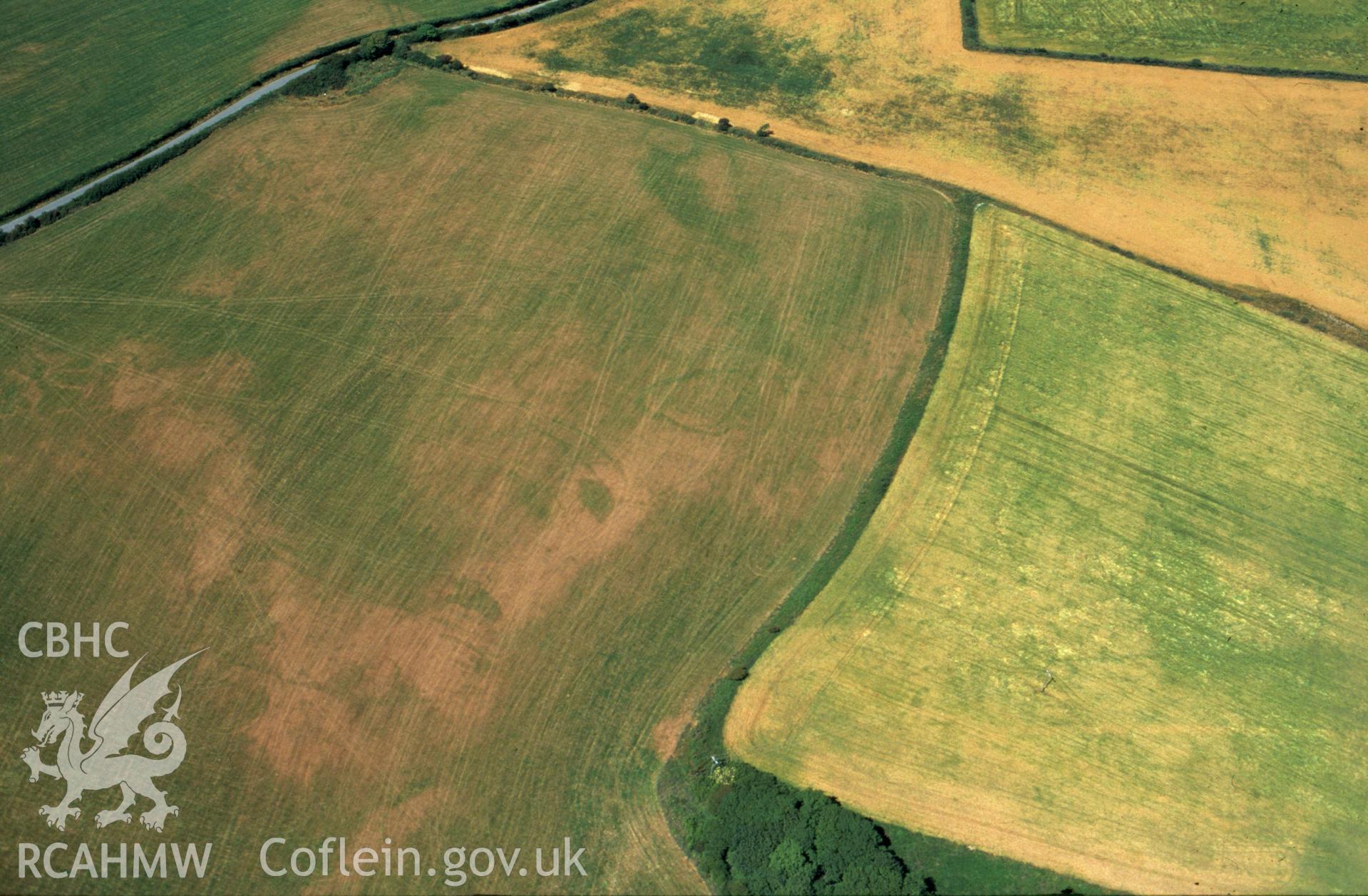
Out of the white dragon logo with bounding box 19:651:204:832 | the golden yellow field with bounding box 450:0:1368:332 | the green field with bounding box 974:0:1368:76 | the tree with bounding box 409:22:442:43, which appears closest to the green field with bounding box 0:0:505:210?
the tree with bounding box 409:22:442:43

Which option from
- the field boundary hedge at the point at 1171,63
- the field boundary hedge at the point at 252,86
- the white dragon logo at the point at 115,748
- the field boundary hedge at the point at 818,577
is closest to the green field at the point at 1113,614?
the field boundary hedge at the point at 818,577

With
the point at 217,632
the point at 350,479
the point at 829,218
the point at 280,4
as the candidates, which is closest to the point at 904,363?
the point at 829,218

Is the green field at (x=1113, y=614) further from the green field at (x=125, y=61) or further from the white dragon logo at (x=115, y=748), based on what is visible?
the green field at (x=125, y=61)

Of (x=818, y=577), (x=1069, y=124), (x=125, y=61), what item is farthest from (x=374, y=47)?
(x=818, y=577)

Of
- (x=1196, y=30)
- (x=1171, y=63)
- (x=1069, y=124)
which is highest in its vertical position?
(x=1196, y=30)

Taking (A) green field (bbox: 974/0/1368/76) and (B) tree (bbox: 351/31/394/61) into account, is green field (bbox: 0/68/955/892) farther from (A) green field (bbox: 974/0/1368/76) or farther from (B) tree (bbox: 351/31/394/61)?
(A) green field (bbox: 974/0/1368/76)

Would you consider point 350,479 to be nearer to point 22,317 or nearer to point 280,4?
point 22,317

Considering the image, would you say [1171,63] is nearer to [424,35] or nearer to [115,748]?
[424,35]
